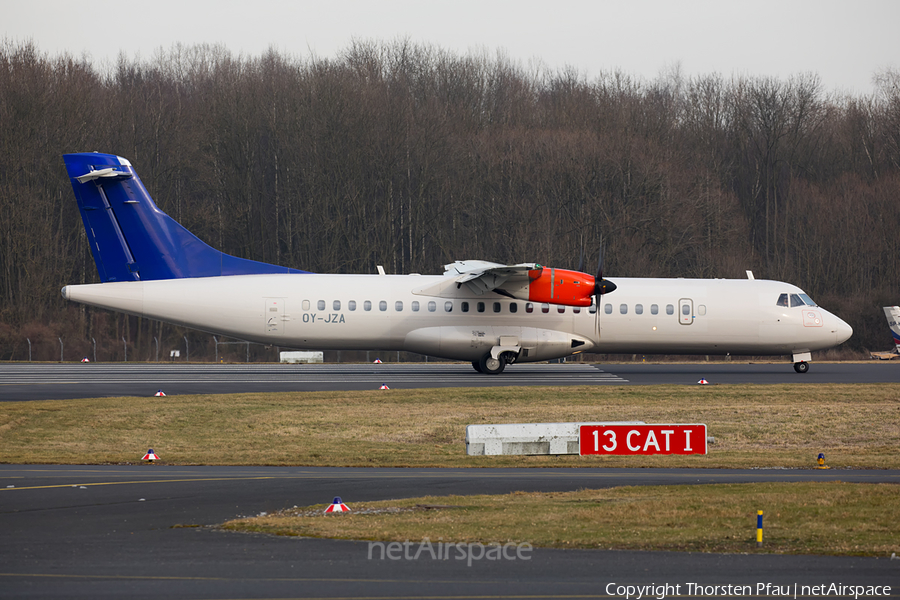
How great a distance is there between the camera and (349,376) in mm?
32531

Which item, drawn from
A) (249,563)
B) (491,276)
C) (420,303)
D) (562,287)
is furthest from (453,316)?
(249,563)

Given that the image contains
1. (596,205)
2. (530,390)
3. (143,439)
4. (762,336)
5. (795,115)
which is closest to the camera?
(143,439)

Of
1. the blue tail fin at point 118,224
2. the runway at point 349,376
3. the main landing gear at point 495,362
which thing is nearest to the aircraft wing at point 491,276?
the main landing gear at point 495,362

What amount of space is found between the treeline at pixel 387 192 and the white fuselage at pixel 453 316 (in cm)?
1901

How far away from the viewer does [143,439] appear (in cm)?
2002

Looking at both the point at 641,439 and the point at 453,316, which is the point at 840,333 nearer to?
the point at 453,316

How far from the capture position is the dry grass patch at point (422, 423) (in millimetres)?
17734

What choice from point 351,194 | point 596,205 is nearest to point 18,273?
point 351,194

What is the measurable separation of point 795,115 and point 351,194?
36.0 m

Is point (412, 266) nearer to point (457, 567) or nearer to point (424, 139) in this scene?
point (424, 139)

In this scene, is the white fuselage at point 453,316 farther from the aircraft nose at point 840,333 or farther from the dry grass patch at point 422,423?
the dry grass patch at point 422,423
